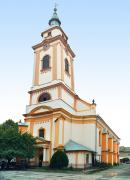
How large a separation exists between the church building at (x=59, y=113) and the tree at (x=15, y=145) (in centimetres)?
315

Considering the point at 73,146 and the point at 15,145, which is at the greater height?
the point at 15,145

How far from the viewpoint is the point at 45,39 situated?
4522 cm

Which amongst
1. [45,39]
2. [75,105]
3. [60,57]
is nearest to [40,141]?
[75,105]

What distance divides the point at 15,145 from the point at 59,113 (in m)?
8.17

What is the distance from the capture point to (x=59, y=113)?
37.9 meters

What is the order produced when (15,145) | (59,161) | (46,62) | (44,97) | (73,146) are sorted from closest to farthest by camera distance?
(15,145), (59,161), (73,146), (44,97), (46,62)

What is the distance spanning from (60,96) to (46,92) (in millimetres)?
3017

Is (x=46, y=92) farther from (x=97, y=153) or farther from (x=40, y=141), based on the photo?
(x=97, y=153)

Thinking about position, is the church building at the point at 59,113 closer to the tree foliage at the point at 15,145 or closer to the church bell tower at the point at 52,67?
the church bell tower at the point at 52,67

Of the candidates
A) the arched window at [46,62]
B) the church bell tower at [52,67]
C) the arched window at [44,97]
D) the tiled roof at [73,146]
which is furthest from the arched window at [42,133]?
the arched window at [46,62]

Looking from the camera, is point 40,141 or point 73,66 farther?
point 73,66

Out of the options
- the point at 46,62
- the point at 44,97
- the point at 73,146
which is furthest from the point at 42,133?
the point at 46,62

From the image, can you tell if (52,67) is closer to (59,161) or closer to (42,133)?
(42,133)

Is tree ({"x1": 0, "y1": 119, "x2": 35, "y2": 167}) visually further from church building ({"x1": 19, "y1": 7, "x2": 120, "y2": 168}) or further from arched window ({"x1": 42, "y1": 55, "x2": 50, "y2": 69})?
arched window ({"x1": 42, "y1": 55, "x2": 50, "y2": 69})
